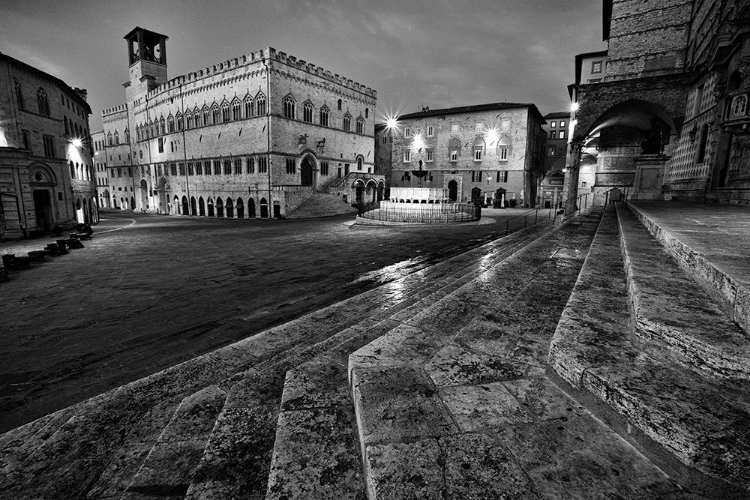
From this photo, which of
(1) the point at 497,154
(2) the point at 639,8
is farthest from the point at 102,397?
(1) the point at 497,154

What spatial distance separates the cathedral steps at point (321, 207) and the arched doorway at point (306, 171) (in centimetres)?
220

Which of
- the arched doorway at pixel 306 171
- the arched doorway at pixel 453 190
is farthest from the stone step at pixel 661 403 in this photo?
the arched doorway at pixel 453 190

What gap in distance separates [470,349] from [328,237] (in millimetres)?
14673

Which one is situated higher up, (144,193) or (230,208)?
(144,193)

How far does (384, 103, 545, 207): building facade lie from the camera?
3997cm

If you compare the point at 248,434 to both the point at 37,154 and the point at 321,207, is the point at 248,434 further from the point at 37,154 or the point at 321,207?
the point at 321,207

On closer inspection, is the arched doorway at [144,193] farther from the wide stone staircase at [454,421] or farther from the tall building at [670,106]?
the wide stone staircase at [454,421]

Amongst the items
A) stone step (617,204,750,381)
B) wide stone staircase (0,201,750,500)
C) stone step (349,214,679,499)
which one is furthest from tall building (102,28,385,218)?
stone step (617,204,750,381)

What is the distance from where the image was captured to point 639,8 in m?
25.2

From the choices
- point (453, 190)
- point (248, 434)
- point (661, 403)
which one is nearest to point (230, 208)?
point (453, 190)

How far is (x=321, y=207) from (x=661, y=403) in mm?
32742

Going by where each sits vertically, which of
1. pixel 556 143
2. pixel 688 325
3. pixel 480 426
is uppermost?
pixel 556 143

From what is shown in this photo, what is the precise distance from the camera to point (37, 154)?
19.0 meters

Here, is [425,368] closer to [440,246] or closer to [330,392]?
[330,392]
